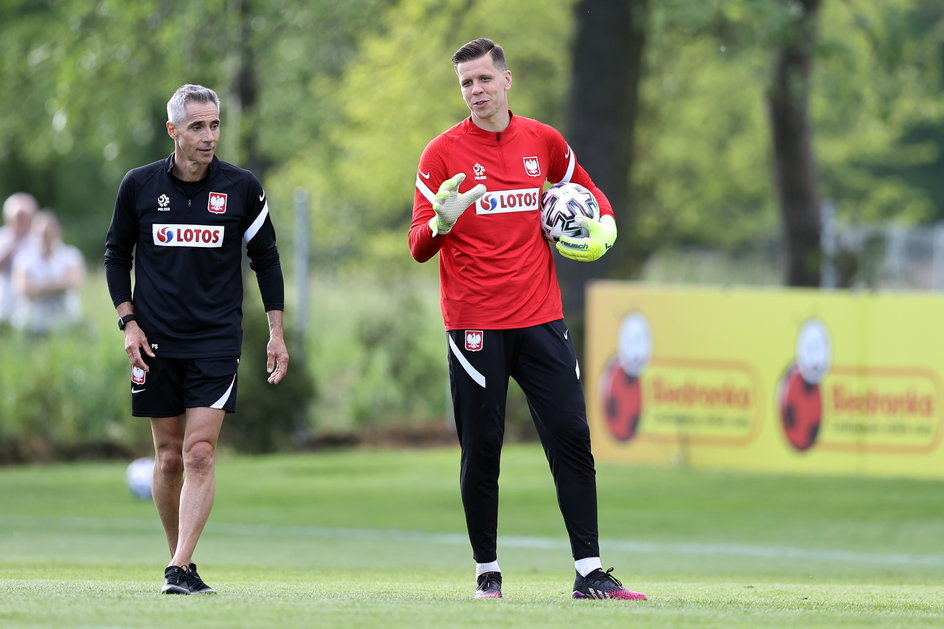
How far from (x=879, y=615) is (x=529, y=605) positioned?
1.40 m

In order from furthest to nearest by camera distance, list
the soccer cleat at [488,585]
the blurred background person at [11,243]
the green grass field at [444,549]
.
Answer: the blurred background person at [11,243] < the soccer cleat at [488,585] < the green grass field at [444,549]

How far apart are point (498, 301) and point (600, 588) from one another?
1305mm

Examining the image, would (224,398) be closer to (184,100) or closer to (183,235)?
(183,235)

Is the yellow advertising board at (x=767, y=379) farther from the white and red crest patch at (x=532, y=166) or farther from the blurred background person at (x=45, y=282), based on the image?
the white and red crest patch at (x=532, y=166)

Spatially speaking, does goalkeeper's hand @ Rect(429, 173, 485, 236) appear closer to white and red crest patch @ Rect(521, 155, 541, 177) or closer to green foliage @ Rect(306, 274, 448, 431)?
white and red crest patch @ Rect(521, 155, 541, 177)

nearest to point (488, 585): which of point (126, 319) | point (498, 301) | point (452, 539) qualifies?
point (498, 301)

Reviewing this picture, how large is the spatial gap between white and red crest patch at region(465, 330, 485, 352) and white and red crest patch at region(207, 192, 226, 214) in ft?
4.14

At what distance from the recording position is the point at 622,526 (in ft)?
50.3

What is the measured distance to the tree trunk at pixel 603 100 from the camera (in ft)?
68.2

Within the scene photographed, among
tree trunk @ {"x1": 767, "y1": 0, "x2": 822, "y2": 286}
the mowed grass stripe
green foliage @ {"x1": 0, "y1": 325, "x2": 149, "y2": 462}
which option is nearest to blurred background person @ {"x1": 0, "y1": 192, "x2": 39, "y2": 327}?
green foliage @ {"x1": 0, "y1": 325, "x2": 149, "y2": 462}

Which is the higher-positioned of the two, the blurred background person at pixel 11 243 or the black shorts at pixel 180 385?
the blurred background person at pixel 11 243

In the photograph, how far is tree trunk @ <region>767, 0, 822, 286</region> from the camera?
73.7 feet

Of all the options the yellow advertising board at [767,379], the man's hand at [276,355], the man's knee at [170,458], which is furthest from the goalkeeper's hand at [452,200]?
the yellow advertising board at [767,379]

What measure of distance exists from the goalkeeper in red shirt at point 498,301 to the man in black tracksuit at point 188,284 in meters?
0.90
